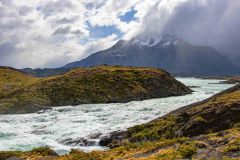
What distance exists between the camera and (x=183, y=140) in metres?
32.8

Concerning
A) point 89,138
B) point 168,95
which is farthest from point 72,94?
point 89,138

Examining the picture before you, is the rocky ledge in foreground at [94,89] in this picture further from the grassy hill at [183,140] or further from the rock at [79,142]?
the grassy hill at [183,140]

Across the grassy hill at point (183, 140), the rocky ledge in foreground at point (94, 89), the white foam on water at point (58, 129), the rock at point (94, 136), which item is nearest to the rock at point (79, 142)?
the white foam on water at point (58, 129)

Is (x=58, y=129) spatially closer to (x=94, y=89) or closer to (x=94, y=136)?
(x=94, y=136)

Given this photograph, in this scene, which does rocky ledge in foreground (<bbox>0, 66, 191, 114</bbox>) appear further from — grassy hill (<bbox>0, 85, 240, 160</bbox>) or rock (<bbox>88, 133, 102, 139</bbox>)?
grassy hill (<bbox>0, 85, 240, 160</bbox>)

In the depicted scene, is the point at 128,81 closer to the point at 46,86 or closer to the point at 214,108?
the point at 46,86

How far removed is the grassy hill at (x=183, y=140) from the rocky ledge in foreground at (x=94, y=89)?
60478mm

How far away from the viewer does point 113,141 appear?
167ft

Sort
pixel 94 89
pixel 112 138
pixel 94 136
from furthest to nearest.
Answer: pixel 94 89
pixel 94 136
pixel 112 138

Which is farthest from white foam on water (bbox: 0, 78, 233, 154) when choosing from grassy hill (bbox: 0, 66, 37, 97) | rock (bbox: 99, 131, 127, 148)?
grassy hill (bbox: 0, 66, 37, 97)

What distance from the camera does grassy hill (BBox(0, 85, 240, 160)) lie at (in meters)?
28.0

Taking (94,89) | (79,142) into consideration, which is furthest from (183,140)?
(94,89)

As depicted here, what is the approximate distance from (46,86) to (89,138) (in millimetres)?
76749

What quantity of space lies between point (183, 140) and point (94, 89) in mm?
95730
